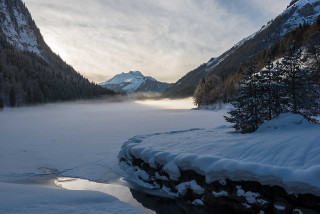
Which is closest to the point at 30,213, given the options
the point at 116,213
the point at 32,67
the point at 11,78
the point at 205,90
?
the point at 116,213

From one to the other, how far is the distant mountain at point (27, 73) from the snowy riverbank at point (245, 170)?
8771cm

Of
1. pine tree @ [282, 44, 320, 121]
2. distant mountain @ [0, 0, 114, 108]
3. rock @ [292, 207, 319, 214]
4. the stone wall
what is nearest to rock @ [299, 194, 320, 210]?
the stone wall

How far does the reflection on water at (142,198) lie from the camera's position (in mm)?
8164

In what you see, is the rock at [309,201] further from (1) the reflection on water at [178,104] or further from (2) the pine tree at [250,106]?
(1) the reflection on water at [178,104]

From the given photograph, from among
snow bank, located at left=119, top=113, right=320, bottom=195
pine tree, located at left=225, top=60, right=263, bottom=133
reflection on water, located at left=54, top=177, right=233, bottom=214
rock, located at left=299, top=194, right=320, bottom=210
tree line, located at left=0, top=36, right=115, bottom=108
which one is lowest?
reflection on water, located at left=54, top=177, right=233, bottom=214

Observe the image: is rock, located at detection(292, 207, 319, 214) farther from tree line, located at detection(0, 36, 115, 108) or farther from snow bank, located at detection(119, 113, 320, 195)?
tree line, located at detection(0, 36, 115, 108)

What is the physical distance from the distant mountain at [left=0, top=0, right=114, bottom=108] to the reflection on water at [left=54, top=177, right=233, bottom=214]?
276 feet

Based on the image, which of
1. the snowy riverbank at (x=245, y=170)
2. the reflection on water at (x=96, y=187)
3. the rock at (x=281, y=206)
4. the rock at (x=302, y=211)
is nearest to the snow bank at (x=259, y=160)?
the snowy riverbank at (x=245, y=170)

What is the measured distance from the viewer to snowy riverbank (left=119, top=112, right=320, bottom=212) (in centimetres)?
656

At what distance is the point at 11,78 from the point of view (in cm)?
8881

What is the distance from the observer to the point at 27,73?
330 feet

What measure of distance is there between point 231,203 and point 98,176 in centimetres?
752

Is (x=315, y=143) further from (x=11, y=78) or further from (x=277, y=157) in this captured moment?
(x=11, y=78)

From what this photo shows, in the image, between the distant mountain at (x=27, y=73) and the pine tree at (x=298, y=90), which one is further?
the distant mountain at (x=27, y=73)
